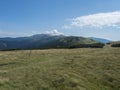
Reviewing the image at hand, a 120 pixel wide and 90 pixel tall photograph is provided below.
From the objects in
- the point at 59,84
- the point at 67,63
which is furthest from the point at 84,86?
the point at 67,63

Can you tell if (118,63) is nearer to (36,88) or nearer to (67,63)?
(67,63)

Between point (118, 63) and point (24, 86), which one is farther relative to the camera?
point (118, 63)

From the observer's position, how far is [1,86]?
88.3ft

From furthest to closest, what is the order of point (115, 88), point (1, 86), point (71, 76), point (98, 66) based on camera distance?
point (98, 66), point (71, 76), point (115, 88), point (1, 86)

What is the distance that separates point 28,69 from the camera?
35125 millimetres

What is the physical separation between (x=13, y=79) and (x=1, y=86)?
289 centimetres

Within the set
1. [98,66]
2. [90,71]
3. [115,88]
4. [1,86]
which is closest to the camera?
[1,86]

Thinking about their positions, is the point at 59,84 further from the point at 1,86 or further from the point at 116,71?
the point at 116,71

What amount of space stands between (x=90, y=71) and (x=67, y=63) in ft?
20.9

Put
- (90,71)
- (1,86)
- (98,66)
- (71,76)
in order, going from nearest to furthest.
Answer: (1,86)
(71,76)
(90,71)
(98,66)

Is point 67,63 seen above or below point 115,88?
above

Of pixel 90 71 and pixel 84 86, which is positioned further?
pixel 90 71

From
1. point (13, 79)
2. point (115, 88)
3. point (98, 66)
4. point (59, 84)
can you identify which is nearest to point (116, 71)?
point (98, 66)

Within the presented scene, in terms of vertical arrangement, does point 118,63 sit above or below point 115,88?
above
